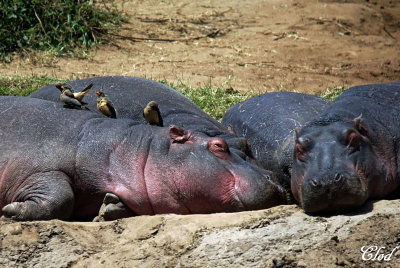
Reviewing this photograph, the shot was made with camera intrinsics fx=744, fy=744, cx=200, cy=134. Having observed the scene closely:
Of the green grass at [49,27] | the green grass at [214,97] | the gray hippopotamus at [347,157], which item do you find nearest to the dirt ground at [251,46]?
the green grass at [49,27]

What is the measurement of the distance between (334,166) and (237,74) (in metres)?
5.94

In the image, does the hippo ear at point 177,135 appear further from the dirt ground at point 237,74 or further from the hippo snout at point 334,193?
the hippo snout at point 334,193

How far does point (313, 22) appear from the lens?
13836mm

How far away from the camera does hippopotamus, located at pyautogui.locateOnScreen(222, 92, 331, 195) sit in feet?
20.7

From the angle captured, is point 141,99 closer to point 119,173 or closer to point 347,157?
point 119,173

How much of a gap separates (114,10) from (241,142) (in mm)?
7703

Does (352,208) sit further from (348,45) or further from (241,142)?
(348,45)

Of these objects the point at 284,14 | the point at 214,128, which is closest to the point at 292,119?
the point at 214,128

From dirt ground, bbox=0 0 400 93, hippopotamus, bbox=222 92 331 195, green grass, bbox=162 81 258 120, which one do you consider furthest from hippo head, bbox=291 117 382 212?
dirt ground, bbox=0 0 400 93

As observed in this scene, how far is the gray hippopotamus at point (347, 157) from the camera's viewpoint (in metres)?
4.76

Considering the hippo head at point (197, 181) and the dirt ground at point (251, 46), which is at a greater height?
the hippo head at point (197, 181)

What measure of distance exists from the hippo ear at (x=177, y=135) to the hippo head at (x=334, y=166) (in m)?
0.85

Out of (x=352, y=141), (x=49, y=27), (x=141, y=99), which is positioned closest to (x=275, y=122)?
(x=141, y=99)

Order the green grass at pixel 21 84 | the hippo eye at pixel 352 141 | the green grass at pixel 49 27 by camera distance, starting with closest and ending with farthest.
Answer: the hippo eye at pixel 352 141, the green grass at pixel 21 84, the green grass at pixel 49 27
